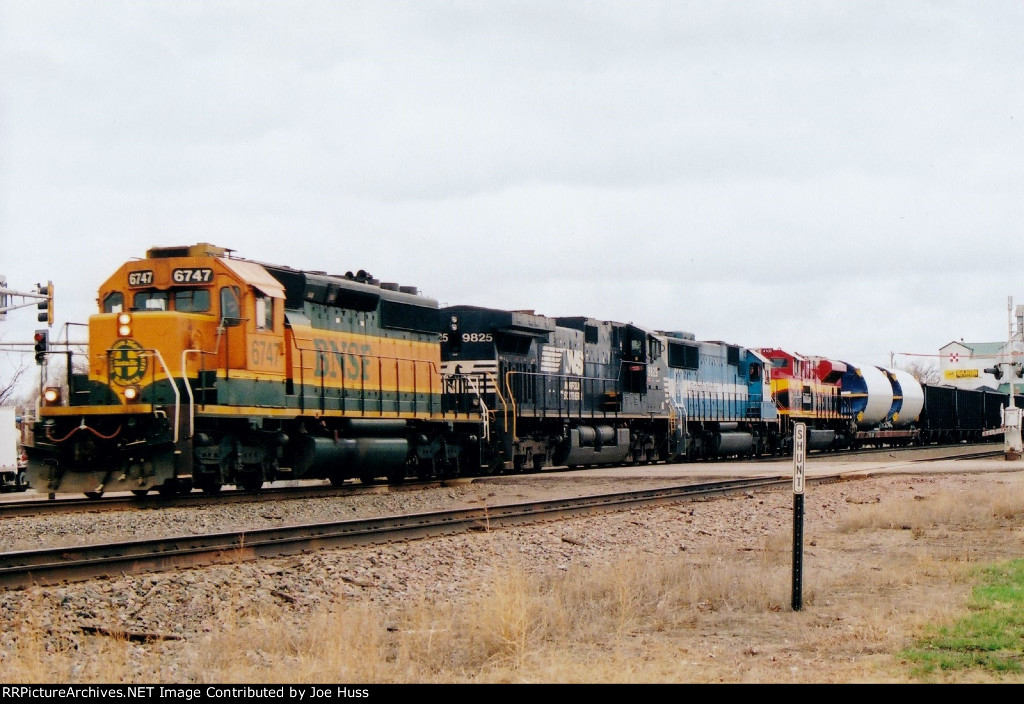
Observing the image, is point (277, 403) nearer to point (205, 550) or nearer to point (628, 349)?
point (205, 550)

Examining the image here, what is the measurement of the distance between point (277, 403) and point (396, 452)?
3.13 m

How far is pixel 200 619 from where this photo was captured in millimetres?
8523

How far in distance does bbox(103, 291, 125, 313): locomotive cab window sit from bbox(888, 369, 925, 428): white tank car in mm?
40615

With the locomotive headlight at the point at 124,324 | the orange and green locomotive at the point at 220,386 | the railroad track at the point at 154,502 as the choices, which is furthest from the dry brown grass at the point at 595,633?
the locomotive headlight at the point at 124,324

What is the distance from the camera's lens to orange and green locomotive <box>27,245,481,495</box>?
52.0 ft

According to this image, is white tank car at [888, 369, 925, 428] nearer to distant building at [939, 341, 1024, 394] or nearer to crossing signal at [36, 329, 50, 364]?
crossing signal at [36, 329, 50, 364]

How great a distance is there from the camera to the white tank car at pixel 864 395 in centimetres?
4703

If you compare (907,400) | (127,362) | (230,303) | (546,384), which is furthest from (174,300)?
(907,400)

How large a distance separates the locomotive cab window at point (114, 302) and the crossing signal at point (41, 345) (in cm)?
95

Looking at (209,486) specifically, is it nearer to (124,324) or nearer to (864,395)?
(124,324)

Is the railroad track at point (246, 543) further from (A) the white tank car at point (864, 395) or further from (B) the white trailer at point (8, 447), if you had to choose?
(A) the white tank car at point (864, 395)

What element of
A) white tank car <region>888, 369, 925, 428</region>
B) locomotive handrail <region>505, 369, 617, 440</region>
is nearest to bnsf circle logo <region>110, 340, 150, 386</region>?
locomotive handrail <region>505, 369, 617, 440</region>

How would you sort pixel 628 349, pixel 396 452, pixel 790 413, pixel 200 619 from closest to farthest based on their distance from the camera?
pixel 200 619 → pixel 396 452 → pixel 628 349 → pixel 790 413

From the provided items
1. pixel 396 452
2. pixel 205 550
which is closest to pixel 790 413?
pixel 396 452
